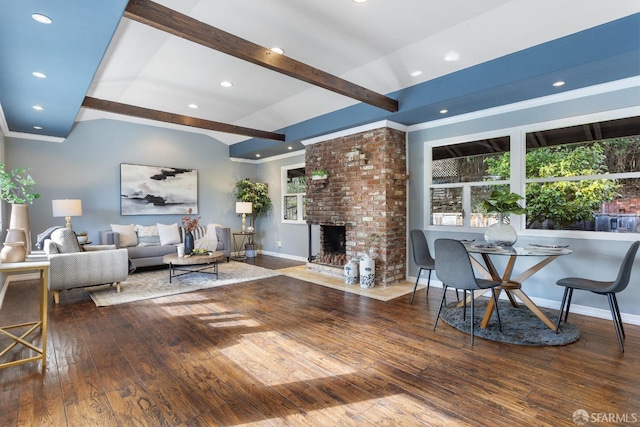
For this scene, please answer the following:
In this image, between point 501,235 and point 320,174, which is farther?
point 320,174

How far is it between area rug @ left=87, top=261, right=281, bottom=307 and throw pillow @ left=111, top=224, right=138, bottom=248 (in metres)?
0.62

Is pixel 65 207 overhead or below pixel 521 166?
below

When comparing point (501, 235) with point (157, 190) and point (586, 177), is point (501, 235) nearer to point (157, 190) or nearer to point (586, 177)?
point (586, 177)

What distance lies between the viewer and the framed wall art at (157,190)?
655 centimetres

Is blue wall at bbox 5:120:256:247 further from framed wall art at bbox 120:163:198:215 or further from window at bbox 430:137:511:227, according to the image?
window at bbox 430:137:511:227

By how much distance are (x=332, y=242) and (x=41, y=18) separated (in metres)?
4.99

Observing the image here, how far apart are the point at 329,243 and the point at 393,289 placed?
1.86 metres

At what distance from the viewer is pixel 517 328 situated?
3.15 meters

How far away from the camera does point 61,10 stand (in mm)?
2117

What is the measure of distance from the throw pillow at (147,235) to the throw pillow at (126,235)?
12cm

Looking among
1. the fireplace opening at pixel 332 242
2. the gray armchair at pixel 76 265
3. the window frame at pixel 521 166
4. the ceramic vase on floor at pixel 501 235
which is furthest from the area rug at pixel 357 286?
the gray armchair at pixel 76 265

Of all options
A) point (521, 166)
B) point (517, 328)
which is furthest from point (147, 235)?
point (521, 166)

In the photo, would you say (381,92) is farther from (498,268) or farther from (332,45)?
(498,268)

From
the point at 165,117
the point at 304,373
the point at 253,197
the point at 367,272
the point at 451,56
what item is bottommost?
the point at 304,373
